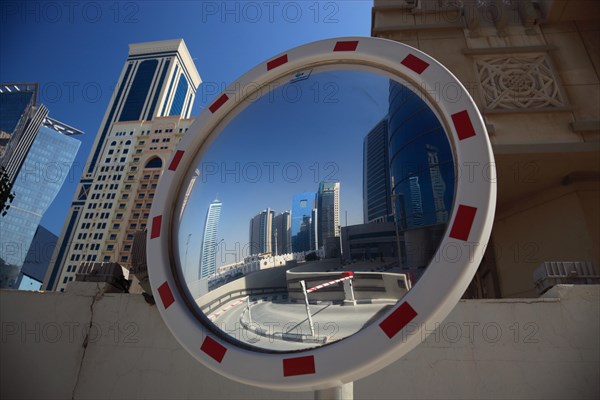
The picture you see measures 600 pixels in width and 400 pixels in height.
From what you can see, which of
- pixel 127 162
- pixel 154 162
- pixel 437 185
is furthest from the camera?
pixel 127 162

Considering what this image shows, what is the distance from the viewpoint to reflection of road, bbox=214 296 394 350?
915mm

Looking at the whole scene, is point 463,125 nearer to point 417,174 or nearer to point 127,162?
point 417,174

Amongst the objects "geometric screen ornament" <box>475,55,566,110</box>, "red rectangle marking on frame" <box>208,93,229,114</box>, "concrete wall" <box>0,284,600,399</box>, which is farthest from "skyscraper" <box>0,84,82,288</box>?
"red rectangle marking on frame" <box>208,93,229,114</box>

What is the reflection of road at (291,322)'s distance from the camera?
0.92m

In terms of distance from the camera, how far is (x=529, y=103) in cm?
692

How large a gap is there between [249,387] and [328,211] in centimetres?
286

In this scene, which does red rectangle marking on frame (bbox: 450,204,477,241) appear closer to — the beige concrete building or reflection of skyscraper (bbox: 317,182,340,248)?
reflection of skyscraper (bbox: 317,182,340,248)

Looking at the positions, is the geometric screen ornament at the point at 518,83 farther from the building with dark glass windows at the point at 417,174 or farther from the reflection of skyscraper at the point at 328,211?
the reflection of skyscraper at the point at 328,211

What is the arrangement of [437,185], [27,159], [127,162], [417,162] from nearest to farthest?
[437,185], [417,162], [127,162], [27,159]

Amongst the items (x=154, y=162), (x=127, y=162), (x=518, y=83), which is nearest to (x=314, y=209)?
(x=518, y=83)

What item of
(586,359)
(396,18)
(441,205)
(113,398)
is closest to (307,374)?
(441,205)

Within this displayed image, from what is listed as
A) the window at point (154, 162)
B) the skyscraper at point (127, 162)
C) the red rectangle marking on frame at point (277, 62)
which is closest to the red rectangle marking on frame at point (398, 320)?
the red rectangle marking on frame at point (277, 62)

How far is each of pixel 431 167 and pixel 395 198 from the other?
162 millimetres

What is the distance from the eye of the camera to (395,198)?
44.2 inches
